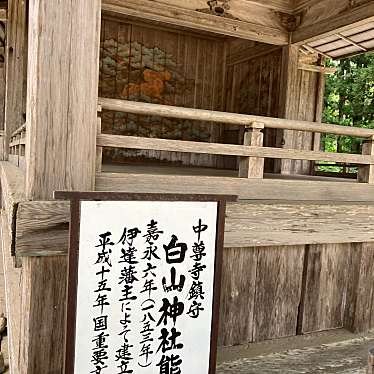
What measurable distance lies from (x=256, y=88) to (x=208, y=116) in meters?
4.80

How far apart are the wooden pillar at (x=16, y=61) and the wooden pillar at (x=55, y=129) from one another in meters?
4.57

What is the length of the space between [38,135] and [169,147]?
0.88 m

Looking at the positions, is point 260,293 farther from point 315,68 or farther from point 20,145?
point 315,68

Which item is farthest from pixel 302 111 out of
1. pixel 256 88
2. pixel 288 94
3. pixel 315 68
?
pixel 256 88

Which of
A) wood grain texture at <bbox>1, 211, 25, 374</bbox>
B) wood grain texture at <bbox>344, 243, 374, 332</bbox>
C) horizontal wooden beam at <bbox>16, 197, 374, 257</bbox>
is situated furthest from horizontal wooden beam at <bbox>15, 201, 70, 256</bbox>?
wood grain texture at <bbox>344, 243, 374, 332</bbox>

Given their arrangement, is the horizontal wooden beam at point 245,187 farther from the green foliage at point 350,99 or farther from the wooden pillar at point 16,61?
the green foliage at point 350,99

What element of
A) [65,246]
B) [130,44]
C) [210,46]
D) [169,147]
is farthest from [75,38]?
[210,46]

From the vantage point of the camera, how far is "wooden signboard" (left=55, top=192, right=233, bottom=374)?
2.06 metres

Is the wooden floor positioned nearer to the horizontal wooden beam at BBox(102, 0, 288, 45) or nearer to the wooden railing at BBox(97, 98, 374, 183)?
the wooden railing at BBox(97, 98, 374, 183)

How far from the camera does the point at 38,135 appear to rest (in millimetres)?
2311

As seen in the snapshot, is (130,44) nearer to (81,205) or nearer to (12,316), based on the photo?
(12,316)

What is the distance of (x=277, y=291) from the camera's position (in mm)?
3373

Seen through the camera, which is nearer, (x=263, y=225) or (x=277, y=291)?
(x=263, y=225)

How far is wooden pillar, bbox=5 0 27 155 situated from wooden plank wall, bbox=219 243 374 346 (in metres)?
4.78
